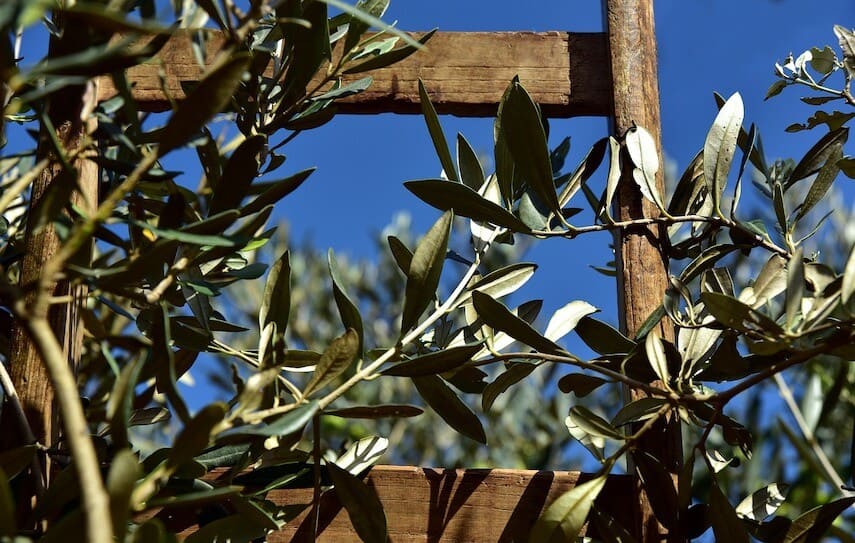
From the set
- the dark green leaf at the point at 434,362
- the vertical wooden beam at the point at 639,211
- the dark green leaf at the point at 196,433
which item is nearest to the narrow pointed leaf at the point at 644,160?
the vertical wooden beam at the point at 639,211

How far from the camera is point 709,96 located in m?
0.82

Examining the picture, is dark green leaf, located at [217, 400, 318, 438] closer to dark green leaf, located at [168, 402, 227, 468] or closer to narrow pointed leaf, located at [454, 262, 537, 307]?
dark green leaf, located at [168, 402, 227, 468]

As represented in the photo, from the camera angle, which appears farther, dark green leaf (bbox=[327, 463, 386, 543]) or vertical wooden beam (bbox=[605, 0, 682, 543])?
vertical wooden beam (bbox=[605, 0, 682, 543])

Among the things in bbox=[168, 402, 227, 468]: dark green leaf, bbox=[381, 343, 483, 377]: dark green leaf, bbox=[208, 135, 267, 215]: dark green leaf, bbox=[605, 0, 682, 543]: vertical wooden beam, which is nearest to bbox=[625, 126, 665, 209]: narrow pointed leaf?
bbox=[605, 0, 682, 543]: vertical wooden beam

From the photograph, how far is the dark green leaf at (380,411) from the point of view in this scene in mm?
572

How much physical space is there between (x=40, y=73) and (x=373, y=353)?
337 millimetres

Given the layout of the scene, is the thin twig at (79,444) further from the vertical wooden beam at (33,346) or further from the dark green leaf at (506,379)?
the dark green leaf at (506,379)

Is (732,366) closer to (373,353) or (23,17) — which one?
(373,353)

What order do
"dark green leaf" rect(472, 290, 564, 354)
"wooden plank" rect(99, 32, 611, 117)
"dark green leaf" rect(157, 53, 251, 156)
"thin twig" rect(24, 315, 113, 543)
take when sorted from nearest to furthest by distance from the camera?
"thin twig" rect(24, 315, 113, 543) < "dark green leaf" rect(157, 53, 251, 156) < "dark green leaf" rect(472, 290, 564, 354) < "wooden plank" rect(99, 32, 611, 117)

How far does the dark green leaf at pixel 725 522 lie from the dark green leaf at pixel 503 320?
0.16 m

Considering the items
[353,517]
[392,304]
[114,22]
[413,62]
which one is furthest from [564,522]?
[392,304]

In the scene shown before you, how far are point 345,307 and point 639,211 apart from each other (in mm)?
362

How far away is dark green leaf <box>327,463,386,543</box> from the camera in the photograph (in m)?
0.61

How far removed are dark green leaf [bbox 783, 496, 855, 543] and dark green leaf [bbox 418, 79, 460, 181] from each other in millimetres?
368
